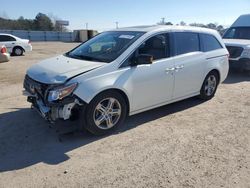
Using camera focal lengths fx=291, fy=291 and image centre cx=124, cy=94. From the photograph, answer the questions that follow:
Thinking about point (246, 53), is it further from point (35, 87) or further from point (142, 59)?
point (35, 87)

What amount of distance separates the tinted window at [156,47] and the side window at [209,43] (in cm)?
134

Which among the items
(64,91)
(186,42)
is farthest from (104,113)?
(186,42)

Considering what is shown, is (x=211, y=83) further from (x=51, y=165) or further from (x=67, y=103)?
(x=51, y=165)

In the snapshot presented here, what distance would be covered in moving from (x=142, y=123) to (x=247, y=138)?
181 centimetres

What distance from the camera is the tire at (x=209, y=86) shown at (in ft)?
21.9

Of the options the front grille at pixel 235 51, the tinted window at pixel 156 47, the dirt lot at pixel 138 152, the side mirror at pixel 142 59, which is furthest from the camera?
the front grille at pixel 235 51

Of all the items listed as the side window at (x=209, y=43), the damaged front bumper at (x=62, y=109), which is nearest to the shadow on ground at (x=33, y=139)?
the damaged front bumper at (x=62, y=109)

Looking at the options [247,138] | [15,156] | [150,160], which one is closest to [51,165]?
[15,156]

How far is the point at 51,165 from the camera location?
3.89 meters

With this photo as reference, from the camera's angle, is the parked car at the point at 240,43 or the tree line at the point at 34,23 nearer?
the parked car at the point at 240,43

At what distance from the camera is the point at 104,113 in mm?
4742

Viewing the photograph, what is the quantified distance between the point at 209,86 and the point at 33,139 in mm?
4185

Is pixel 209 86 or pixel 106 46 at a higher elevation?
pixel 106 46

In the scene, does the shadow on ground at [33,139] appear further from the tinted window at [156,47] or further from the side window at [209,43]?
the side window at [209,43]
